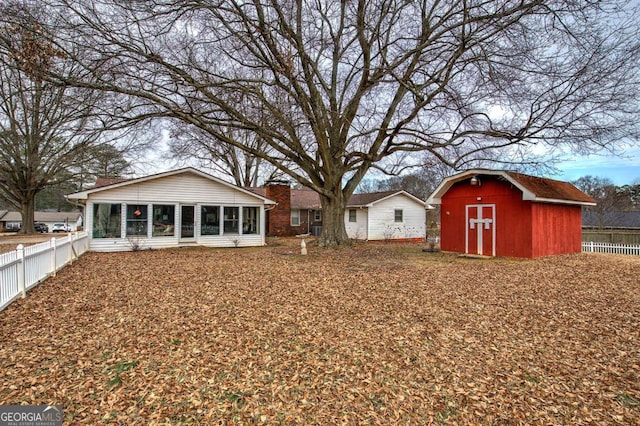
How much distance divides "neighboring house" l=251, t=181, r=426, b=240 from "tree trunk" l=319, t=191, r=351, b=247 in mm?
7402

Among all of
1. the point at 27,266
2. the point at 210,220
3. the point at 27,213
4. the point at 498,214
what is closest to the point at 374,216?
the point at 498,214

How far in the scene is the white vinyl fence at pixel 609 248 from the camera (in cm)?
1438

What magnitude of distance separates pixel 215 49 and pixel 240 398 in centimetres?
1122

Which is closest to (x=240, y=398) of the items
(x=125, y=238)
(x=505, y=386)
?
(x=505, y=386)

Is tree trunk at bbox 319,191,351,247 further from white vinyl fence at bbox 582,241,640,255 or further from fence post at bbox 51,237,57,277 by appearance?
white vinyl fence at bbox 582,241,640,255

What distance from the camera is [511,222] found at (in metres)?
12.1

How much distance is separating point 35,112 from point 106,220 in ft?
16.6

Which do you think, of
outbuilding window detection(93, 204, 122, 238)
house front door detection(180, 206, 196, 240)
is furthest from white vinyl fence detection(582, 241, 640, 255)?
outbuilding window detection(93, 204, 122, 238)

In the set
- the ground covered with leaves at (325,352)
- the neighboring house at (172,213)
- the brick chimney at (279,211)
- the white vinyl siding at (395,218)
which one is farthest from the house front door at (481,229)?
the brick chimney at (279,211)

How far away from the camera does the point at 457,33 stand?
10969mm

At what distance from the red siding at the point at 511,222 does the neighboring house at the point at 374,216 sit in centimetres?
776

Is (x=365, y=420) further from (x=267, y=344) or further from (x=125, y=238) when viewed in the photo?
(x=125, y=238)

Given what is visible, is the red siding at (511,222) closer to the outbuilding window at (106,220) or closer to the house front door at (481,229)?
the house front door at (481,229)

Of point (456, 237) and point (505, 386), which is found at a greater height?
point (456, 237)
